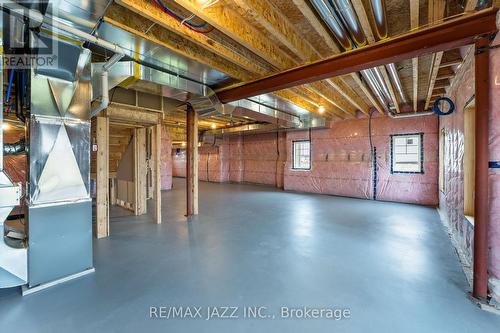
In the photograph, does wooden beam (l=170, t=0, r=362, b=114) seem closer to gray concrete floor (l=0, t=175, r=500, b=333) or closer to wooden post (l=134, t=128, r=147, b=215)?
gray concrete floor (l=0, t=175, r=500, b=333)

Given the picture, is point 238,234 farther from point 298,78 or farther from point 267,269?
point 298,78

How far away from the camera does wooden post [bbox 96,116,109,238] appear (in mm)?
3247

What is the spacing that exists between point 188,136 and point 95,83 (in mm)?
2065

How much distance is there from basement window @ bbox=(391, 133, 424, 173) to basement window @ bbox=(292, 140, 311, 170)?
2.53 meters

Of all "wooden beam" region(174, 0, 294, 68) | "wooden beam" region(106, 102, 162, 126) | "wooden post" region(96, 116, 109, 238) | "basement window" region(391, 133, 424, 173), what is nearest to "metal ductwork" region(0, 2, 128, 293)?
"wooden beam" region(174, 0, 294, 68)

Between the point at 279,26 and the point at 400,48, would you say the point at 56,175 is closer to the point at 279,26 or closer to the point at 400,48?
the point at 279,26

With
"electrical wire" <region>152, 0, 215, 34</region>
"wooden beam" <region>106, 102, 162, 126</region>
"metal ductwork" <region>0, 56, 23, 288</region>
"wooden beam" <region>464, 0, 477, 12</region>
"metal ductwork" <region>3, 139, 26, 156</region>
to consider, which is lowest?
"metal ductwork" <region>0, 56, 23, 288</region>

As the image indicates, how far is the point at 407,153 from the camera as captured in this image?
5.73 m

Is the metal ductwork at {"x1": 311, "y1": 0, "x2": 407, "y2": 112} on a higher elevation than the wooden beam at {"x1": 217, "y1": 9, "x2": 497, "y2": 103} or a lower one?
higher

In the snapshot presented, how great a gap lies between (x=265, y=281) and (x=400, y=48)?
2.43 meters

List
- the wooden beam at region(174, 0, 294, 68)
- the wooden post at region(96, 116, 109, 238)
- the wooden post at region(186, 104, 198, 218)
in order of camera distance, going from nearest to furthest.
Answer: the wooden beam at region(174, 0, 294, 68)
the wooden post at region(96, 116, 109, 238)
the wooden post at region(186, 104, 198, 218)

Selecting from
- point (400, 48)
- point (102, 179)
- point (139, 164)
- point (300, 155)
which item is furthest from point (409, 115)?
point (102, 179)

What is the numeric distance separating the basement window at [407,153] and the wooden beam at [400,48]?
169 inches

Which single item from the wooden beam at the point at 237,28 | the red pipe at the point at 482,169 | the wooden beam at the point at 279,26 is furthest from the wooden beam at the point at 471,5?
the wooden beam at the point at 237,28
